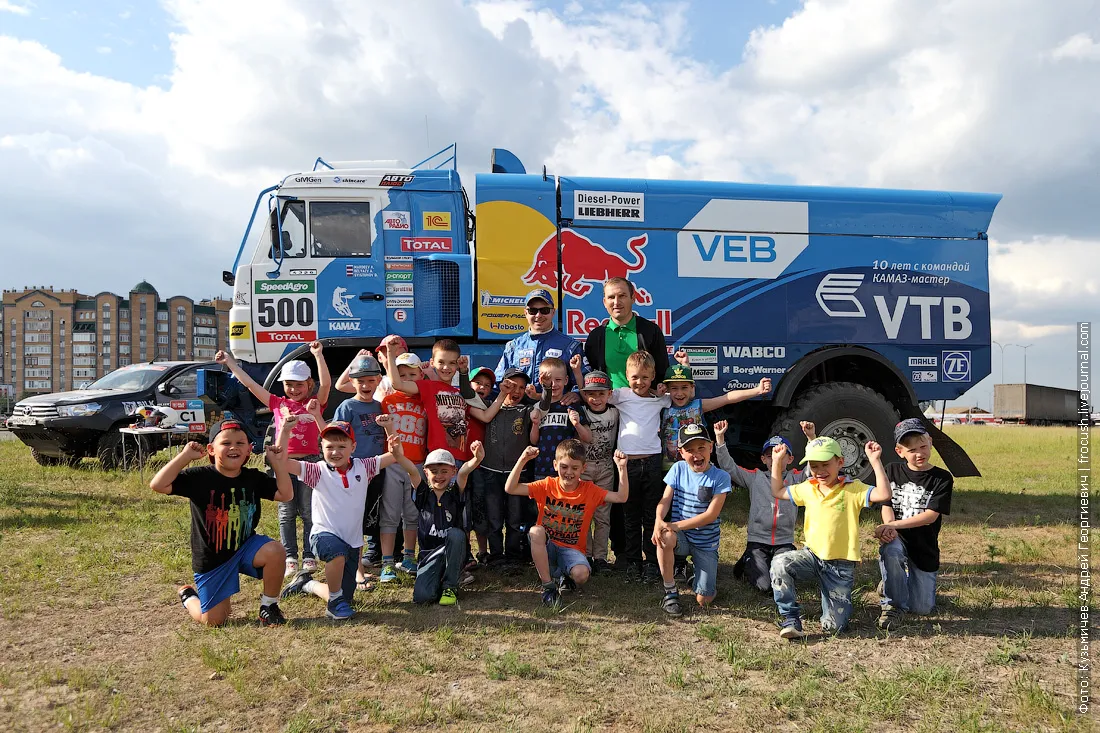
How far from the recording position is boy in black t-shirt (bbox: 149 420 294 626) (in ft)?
13.5

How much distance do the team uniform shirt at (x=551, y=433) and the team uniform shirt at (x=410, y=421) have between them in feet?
2.77

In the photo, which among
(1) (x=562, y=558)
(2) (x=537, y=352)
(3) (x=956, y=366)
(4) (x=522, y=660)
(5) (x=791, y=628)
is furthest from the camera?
(3) (x=956, y=366)

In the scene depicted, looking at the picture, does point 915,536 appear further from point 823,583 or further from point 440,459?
point 440,459

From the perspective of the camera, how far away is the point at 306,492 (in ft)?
16.4

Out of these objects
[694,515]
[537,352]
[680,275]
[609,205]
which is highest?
[609,205]

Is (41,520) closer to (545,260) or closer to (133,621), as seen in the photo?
(133,621)

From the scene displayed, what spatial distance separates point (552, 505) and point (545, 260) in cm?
294

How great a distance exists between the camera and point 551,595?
4555 mm

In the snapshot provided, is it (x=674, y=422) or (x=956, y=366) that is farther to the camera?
(x=956, y=366)

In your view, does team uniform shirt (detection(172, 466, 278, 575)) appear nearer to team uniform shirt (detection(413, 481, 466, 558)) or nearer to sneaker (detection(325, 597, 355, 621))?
sneaker (detection(325, 597, 355, 621))

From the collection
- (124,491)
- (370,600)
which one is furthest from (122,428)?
(370,600)

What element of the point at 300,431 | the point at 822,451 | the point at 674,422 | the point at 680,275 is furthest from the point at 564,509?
the point at 680,275

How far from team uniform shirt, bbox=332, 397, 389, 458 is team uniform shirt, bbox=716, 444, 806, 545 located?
2430 mm

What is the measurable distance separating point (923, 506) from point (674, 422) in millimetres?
1707
